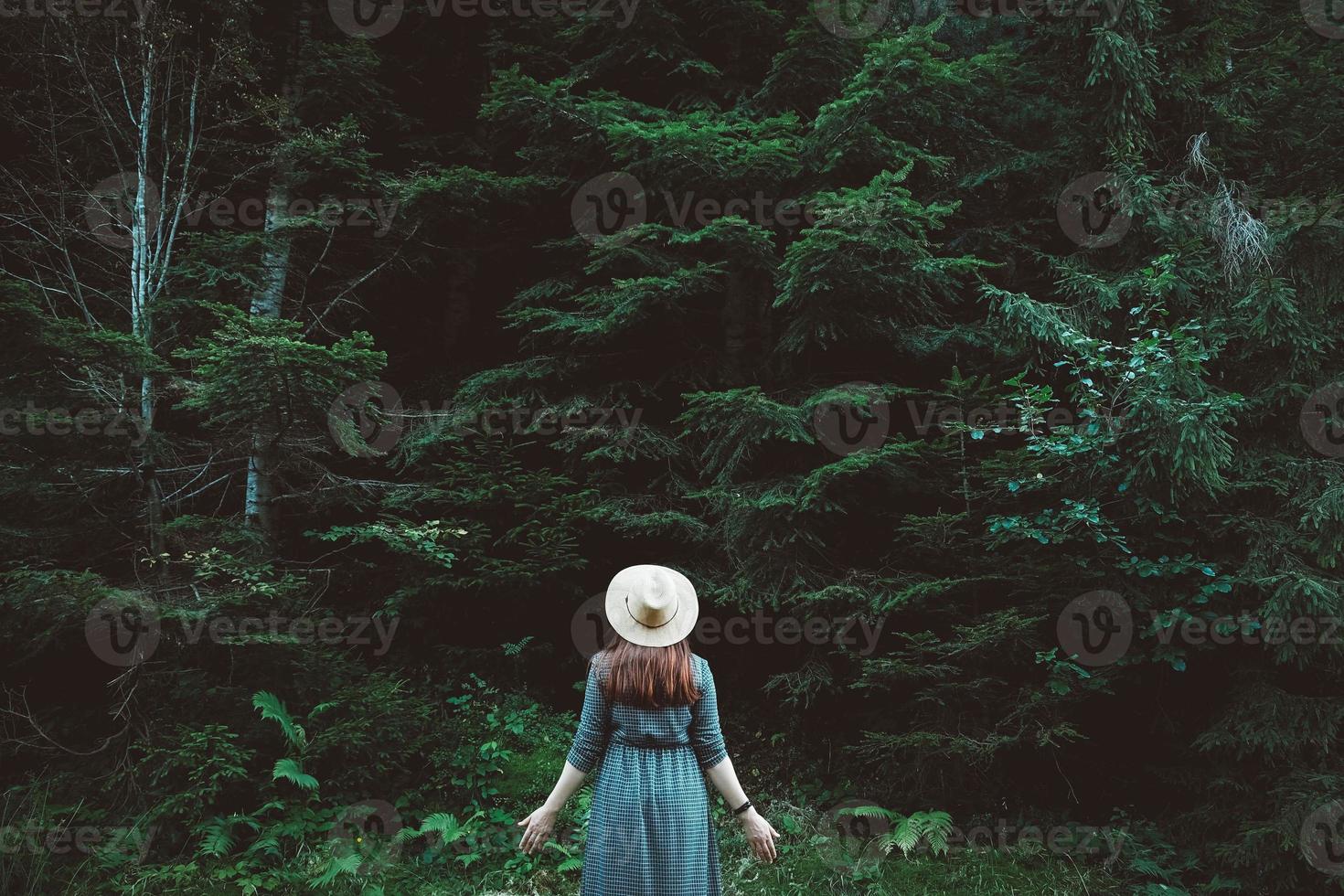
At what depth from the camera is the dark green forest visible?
503 cm

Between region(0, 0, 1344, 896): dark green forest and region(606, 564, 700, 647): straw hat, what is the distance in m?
2.77

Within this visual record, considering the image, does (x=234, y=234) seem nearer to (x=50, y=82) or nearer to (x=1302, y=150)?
(x=50, y=82)

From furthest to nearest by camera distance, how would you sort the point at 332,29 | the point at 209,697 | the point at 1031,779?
1. the point at 332,29
2. the point at 1031,779
3. the point at 209,697

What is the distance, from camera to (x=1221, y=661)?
5.46m

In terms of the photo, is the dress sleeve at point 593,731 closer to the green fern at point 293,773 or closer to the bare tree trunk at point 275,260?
the green fern at point 293,773

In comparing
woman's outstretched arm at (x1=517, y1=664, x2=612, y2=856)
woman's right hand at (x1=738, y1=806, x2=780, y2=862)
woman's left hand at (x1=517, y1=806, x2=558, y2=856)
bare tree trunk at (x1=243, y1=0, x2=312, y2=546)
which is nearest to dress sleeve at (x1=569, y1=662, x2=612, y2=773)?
woman's outstretched arm at (x1=517, y1=664, x2=612, y2=856)

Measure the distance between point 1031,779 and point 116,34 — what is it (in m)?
9.40

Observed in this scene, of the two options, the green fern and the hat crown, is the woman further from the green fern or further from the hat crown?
the green fern

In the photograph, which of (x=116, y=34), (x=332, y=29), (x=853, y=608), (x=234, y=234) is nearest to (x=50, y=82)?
(x=116, y=34)

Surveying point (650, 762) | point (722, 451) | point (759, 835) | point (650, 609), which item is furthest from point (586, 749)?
point (722, 451)

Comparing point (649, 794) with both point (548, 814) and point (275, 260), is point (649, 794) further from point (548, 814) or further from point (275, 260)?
point (275, 260)

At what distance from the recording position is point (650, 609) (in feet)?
9.96

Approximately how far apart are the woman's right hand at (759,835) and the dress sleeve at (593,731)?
2.16ft

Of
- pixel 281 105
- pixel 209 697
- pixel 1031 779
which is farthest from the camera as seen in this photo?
pixel 281 105
